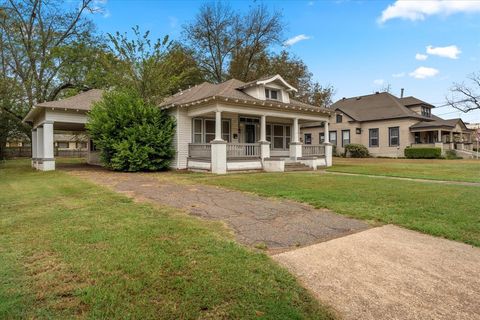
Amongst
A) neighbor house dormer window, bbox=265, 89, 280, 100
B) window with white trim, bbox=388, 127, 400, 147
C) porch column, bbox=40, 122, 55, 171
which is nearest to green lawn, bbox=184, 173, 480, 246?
neighbor house dormer window, bbox=265, 89, 280, 100

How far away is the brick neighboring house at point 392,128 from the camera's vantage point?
27688mm

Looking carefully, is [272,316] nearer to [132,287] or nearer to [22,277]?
[132,287]

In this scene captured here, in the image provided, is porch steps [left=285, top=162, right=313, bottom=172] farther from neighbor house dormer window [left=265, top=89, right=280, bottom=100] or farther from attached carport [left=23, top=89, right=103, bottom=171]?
attached carport [left=23, top=89, right=103, bottom=171]

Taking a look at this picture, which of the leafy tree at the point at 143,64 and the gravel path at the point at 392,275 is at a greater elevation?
the leafy tree at the point at 143,64

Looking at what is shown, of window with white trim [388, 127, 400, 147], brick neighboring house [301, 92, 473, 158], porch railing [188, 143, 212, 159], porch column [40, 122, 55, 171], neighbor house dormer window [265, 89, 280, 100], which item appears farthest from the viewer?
window with white trim [388, 127, 400, 147]

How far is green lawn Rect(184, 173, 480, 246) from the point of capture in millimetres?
4691

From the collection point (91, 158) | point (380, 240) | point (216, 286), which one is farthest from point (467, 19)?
point (91, 158)

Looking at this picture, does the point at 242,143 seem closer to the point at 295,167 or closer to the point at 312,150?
the point at 295,167

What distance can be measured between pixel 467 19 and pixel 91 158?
78.7 feet

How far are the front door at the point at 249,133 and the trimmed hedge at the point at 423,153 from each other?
16751mm

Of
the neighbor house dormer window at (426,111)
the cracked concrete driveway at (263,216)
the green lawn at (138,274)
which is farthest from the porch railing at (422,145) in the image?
the green lawn at (138,274)

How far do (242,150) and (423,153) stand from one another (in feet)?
64.1

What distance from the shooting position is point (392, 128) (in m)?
28.8

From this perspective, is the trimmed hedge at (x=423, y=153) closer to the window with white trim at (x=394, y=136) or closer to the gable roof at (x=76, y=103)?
the window with white trim at (x=394, y=136)
